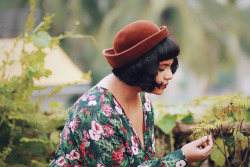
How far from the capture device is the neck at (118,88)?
190 cm

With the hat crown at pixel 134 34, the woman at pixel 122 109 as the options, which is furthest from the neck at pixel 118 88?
the hat crown at pixel 134 34

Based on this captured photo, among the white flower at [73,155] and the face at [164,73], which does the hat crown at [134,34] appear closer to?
the face at [164,73]

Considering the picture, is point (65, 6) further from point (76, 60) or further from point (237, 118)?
point (237, 118)

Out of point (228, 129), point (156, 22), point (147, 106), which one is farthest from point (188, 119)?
point (156, 22)

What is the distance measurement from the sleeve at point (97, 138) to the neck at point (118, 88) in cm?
12

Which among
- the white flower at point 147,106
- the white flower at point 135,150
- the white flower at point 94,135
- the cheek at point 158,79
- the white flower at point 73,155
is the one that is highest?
the cheek at point 158,79

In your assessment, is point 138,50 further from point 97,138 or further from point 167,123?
point 167,123

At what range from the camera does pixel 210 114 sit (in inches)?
105

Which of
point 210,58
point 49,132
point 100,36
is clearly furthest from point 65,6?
point 49,132

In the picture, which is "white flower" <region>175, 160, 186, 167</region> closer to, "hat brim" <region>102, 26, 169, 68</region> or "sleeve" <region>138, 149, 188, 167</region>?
"sleeve" <region>138, 149, 188, 167</region>

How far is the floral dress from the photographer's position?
5.76 feet

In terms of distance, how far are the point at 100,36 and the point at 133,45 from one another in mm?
27485

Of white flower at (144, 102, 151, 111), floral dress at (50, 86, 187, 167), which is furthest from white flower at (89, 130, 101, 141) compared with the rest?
white flower at (144, 102, 151, 111)

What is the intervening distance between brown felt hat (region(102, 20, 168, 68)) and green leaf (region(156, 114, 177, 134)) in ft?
3.20
